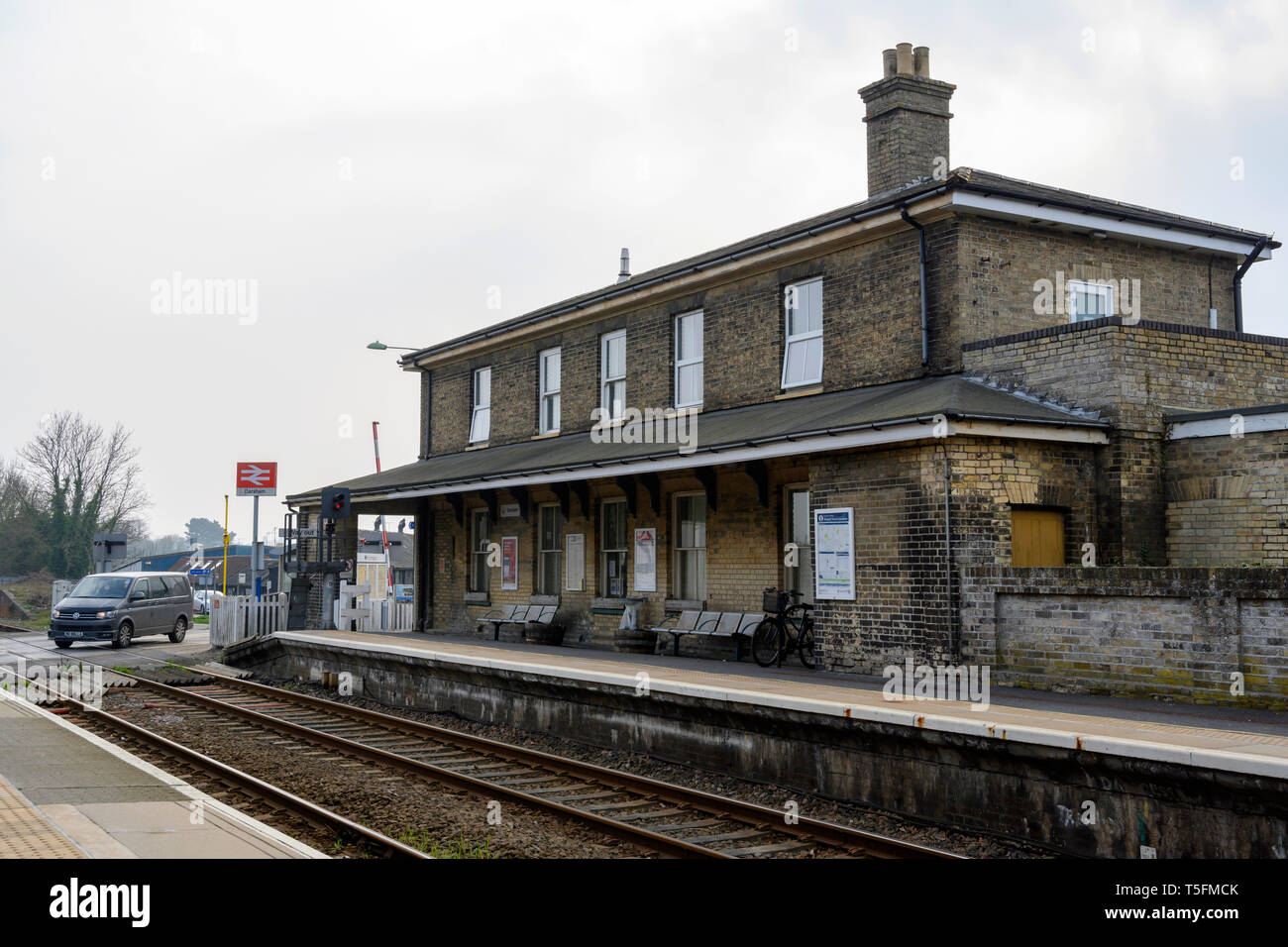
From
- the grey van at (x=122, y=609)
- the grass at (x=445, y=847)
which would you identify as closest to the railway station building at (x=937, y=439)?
the grass at (x=445, y=847)

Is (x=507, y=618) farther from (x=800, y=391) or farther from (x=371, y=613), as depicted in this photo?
(x=800, y=391)

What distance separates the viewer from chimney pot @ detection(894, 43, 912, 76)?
55.8 feet

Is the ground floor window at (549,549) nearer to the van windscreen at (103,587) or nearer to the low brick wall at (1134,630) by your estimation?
the low brick wall at (1134,630)

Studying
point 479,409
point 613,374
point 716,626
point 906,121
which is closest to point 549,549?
point 613,374

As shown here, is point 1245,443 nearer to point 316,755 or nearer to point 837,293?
point 837,293

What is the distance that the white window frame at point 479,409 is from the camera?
23781 mm

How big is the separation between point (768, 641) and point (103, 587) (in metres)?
19.2

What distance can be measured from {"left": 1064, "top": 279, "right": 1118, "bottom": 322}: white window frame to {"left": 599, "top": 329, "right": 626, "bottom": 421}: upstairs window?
7520 mm

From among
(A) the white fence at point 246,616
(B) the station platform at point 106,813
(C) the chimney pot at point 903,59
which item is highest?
(C) the chimney pot at point 903,59

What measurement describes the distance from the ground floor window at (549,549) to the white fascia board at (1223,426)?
10594 mm

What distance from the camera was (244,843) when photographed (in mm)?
7043
